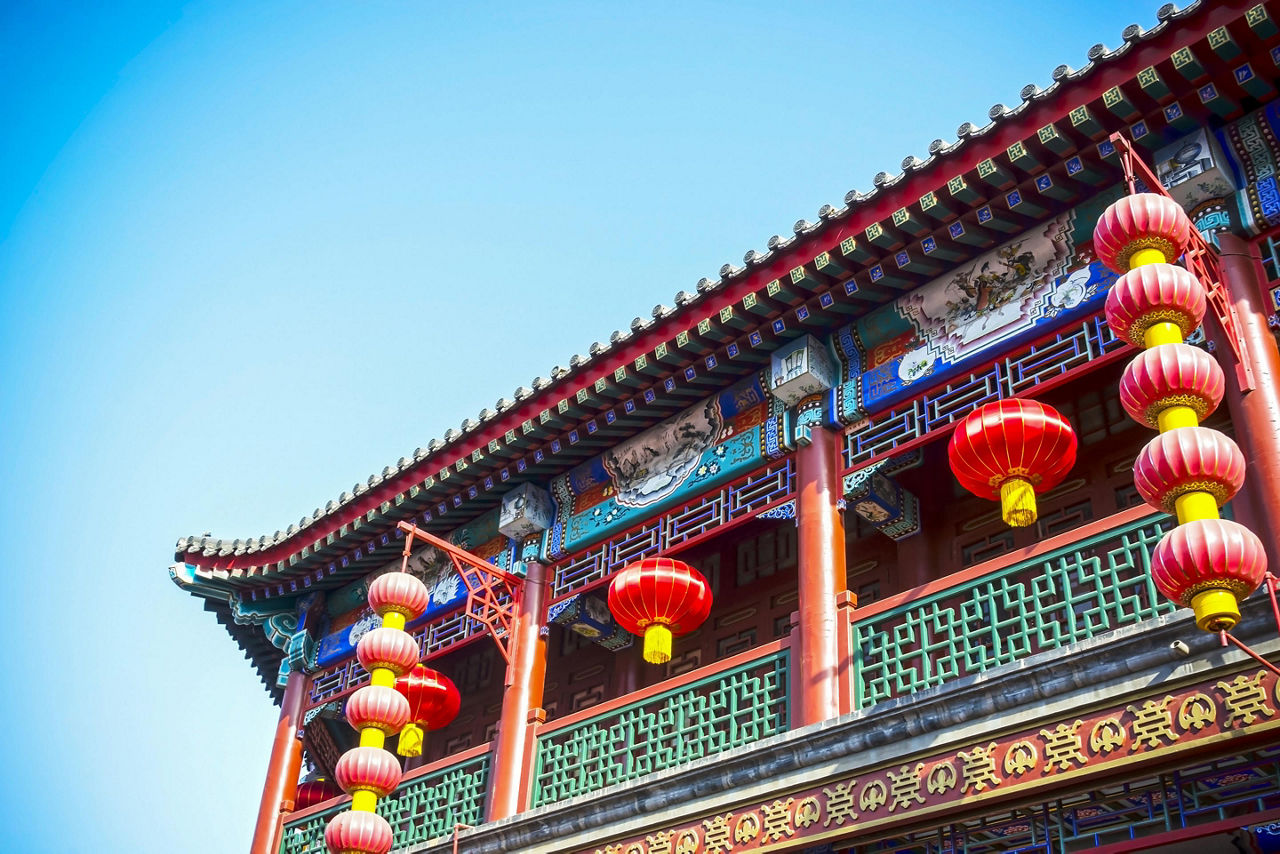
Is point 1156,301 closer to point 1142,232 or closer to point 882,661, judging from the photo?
point 1142,232

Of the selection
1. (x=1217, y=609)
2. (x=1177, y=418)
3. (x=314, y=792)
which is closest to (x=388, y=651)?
(x=314, y=792)

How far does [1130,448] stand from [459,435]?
5422mm

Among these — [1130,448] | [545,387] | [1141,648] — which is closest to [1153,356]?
[1141,648]

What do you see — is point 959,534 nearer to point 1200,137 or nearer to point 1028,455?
point 1028,455

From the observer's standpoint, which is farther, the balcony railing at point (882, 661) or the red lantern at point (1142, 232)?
the balcony railing at point (882, 661)

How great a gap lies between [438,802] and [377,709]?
1.05 metres

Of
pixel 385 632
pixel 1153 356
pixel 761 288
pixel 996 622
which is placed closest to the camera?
pixel 1153 356

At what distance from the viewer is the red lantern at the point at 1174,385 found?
645 centimetres

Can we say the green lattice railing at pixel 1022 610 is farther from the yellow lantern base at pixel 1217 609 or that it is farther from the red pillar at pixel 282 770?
the red pillar at pixel 282 770

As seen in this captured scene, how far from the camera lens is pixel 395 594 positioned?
10578 millimetres

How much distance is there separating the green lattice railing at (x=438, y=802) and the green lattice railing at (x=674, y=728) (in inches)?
26.3

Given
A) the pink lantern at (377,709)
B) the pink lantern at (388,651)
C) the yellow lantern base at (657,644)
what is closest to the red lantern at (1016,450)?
the yellow lantern base at (657,644)

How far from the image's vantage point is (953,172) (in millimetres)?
8609

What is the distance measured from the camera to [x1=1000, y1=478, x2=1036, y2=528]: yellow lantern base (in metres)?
7.92
